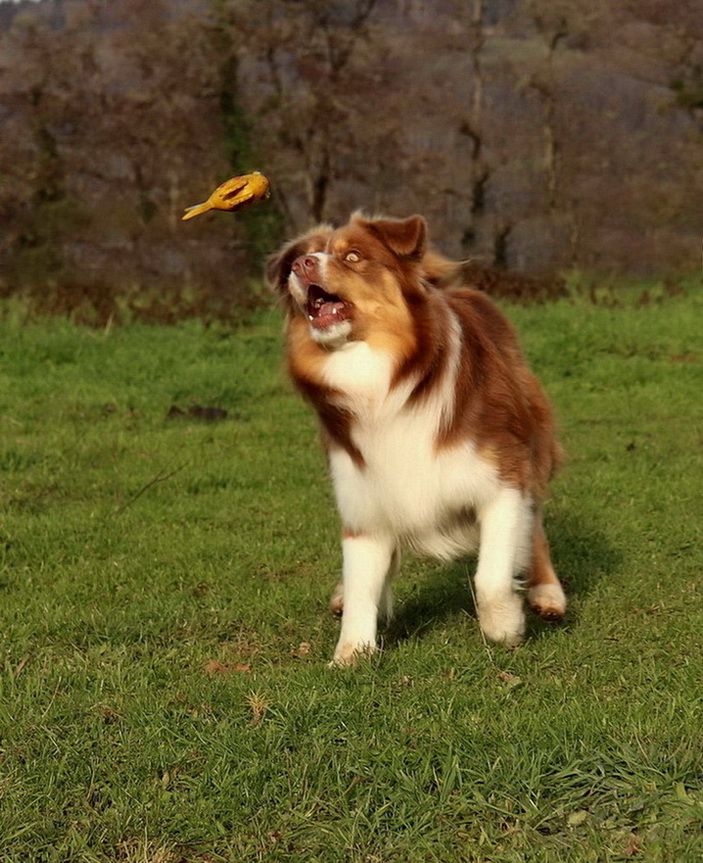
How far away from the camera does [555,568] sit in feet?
19.6

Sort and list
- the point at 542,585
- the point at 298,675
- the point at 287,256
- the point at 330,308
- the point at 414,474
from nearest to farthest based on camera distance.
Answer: the point at 298,675 → the point at 330,308 → the point at 414,474 → the point at 287,256 → the point at 542,585

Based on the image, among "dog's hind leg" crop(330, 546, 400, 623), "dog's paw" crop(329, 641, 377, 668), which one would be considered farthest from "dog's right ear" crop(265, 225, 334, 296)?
"dog's paw" crop(329, 641, 377, 668)

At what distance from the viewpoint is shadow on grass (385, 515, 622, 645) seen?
16.8 ft

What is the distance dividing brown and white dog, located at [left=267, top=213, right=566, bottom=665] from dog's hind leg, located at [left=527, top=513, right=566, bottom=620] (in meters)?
0.33

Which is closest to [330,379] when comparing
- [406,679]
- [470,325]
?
[470,325]

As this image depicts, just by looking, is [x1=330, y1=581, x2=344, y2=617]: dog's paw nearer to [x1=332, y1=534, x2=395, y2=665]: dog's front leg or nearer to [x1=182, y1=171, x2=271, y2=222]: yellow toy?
[x1=332, y1=534, x2=395, y2=665]: dog's front leg

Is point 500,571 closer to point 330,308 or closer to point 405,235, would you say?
point 330,308

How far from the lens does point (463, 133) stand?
79.8 ft

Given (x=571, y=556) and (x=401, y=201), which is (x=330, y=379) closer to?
(x=571, y=556)

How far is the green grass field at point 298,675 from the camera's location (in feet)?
10.2

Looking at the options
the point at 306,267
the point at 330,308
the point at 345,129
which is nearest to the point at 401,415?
the point at 330,308

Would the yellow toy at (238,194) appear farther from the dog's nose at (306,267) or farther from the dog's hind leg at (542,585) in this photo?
the dog's hind leg at (542,585)

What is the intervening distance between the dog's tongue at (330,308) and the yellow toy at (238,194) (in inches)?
34.2

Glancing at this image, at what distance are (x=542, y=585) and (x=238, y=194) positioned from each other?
7.37 ft
